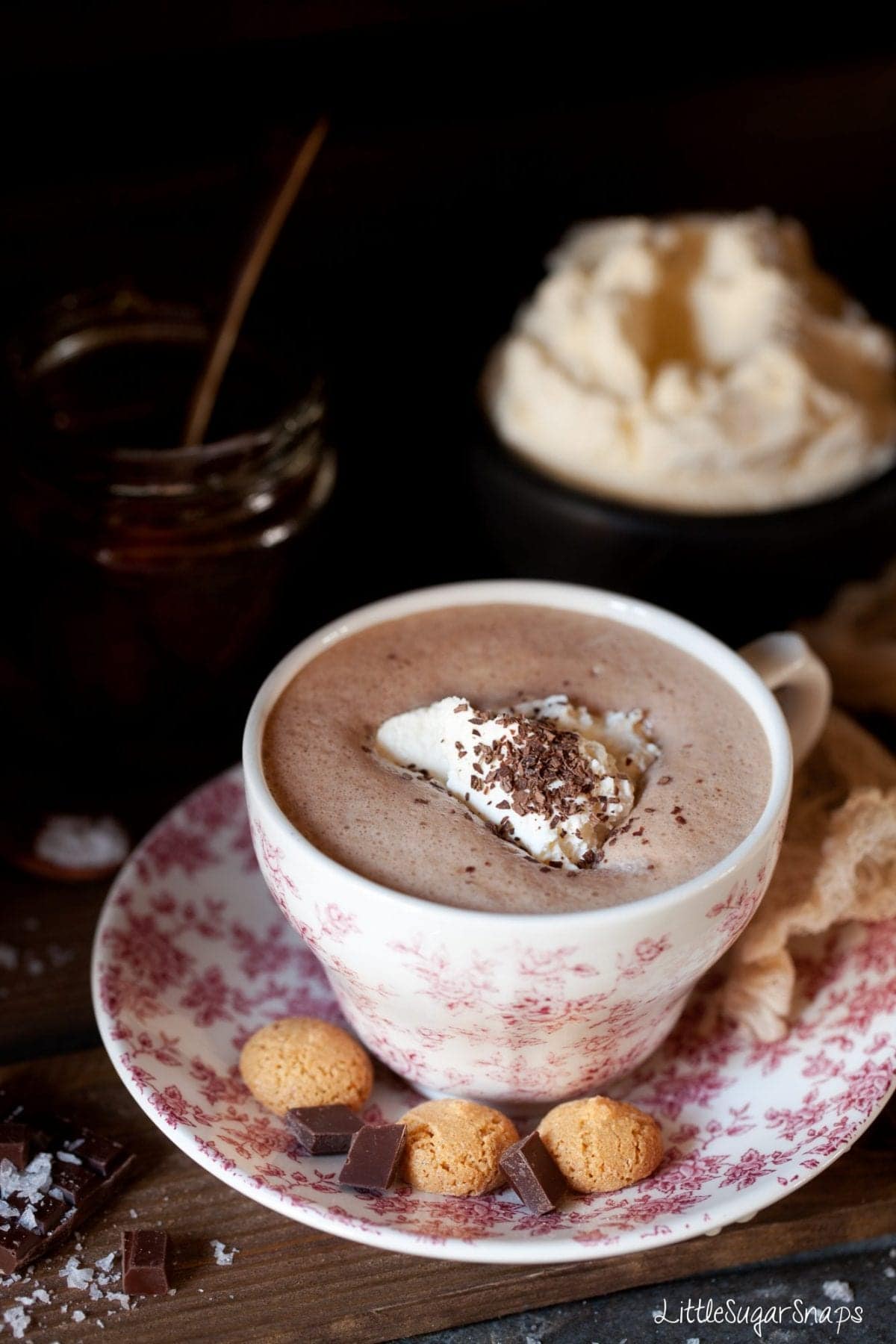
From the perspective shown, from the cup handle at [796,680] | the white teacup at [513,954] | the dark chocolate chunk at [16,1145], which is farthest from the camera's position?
the cup handle at [796,680]

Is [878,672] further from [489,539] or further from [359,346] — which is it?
[359,346]

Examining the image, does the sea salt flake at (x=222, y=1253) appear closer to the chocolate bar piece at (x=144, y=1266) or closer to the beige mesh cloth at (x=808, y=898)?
the chocolate bar piece at (x=144, y=1266)

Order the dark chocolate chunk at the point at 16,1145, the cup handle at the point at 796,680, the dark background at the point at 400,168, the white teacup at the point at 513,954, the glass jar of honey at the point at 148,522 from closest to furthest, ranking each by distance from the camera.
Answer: the white teacup at the point at 513,954 < the dark chocolate chunk at the point at 16,1145 < the cup handle at the point at 796,680 < the glass jar of honey at the point at 148,522 < the dark background at the point at 400,168

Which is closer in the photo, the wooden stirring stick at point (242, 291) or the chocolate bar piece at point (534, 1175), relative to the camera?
the chocolate bar piece at point (534, 1175)

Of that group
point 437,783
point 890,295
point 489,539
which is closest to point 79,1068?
point 437,783

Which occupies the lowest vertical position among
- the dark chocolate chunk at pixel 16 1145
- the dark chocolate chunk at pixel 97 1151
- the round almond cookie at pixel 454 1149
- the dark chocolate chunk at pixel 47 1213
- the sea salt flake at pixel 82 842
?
the sea salt flake at pixel 82 842

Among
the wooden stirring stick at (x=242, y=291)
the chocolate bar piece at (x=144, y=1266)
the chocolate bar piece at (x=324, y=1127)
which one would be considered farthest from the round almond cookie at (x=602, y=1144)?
the wooden stirring stick at (x=242, y=291)
